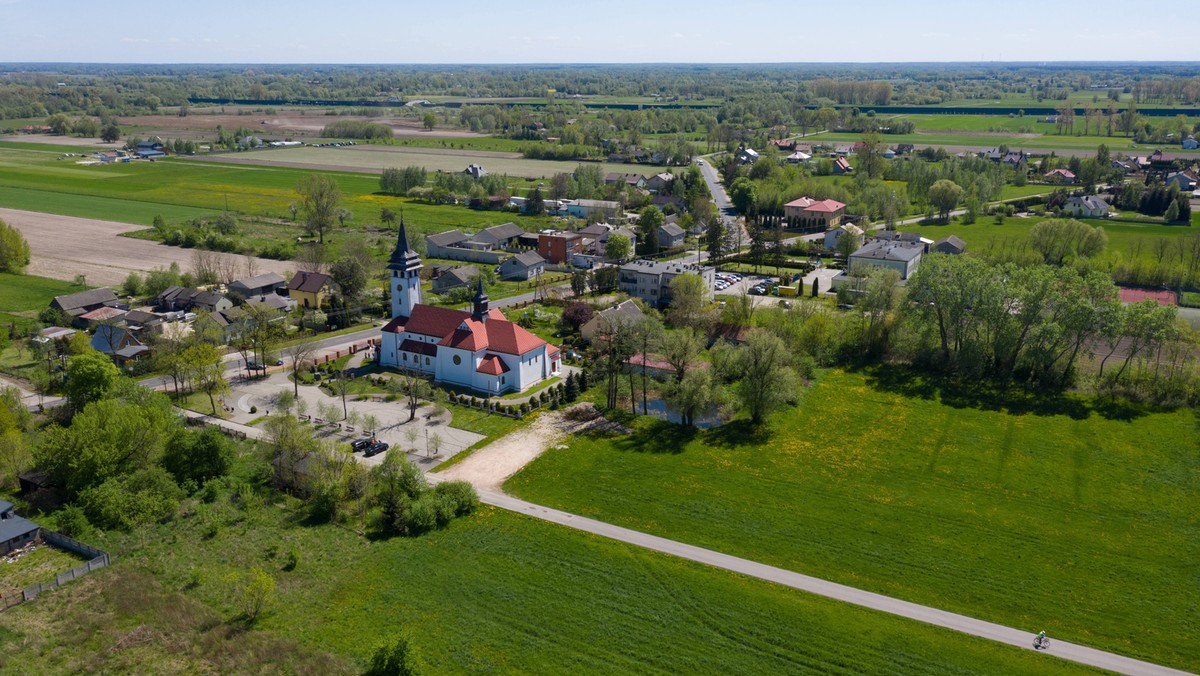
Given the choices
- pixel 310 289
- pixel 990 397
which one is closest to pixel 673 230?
pixel 310 289

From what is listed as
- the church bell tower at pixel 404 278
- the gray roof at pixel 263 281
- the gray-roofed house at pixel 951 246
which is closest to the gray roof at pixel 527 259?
the gray roof at pixel 263 281

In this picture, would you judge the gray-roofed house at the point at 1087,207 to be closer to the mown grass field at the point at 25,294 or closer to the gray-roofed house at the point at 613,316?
the gray-roofed house at the point at 613,316

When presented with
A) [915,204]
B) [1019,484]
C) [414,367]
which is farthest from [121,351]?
[915,204]

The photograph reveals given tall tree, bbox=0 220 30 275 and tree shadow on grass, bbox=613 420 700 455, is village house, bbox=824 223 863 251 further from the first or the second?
tall tree, bbox=0 220 30 275

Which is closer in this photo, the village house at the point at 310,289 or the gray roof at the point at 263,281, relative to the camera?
the village house at the point at 310,289

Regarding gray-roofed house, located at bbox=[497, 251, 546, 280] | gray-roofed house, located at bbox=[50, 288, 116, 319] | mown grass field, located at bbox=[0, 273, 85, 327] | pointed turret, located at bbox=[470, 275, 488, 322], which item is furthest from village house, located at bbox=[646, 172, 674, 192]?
mown grass field, located at bbox=[0, 273, 85, 327]

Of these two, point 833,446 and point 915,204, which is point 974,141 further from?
point 833,446

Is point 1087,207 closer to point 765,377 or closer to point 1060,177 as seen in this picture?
point 1060,177
